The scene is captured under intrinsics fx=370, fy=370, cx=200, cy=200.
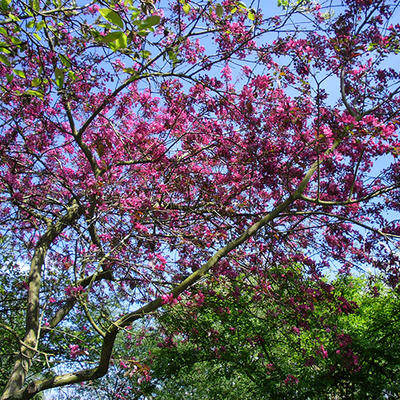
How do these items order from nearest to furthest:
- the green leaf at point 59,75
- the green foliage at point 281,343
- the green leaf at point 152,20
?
the green leaf at point 152,20 → the green leaf at point 59,75 → the green foliage at point 281,343

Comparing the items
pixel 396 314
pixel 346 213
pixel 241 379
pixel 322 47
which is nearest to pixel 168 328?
pixel 346 213

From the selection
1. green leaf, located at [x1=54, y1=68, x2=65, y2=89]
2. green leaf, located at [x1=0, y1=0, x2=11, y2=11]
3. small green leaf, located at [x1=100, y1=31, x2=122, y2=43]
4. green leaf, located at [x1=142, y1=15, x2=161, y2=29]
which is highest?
green leaf, located at [x1=0, y1=0, x2=11, y2=11]

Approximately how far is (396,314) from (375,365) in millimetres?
1488

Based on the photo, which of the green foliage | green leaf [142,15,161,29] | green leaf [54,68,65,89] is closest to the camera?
green leaf [142,15,161,29]

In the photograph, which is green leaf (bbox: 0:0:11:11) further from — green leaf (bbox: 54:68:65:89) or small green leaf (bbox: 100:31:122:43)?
small green leaf (bbox: 100:31:122:43)

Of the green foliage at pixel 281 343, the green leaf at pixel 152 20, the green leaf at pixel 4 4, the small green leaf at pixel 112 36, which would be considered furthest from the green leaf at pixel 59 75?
the green foliage at pixel 281 343

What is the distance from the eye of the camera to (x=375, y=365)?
856 centimetres

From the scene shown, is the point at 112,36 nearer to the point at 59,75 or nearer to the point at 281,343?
the point at 59,75

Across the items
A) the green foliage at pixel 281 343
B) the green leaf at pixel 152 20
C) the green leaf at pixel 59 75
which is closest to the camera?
the green leaf at pixel 152 20

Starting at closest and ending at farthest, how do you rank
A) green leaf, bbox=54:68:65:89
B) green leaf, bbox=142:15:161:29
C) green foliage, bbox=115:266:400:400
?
1. green leaf, bbox=142:15:161:29
2. green leaf, bbox=54:68:65:89
3. green foliage, bbox=115:266:400:400

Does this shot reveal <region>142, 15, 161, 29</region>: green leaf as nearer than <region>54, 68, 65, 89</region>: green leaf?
Yes

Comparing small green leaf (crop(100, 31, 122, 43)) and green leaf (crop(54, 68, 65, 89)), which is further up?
green leaf (crop(54, 68, 65, 89))

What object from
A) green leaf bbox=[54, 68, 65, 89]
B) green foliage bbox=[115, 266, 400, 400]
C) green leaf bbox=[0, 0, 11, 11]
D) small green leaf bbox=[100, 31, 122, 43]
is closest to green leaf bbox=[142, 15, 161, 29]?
small green leaf bbox=[100, 31, 122, 43]

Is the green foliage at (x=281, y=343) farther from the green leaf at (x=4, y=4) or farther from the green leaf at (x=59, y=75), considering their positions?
the green leaf at (x=4, y=4)
